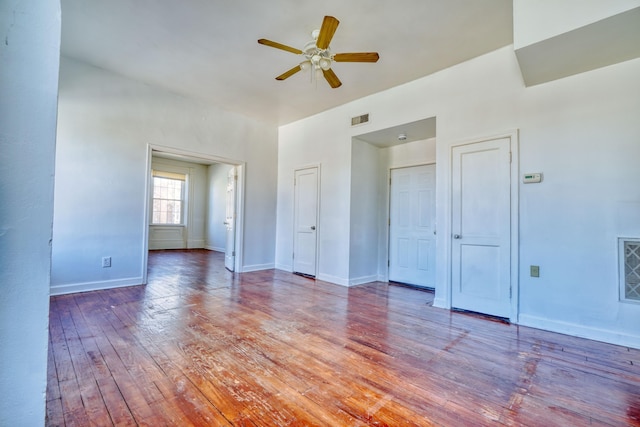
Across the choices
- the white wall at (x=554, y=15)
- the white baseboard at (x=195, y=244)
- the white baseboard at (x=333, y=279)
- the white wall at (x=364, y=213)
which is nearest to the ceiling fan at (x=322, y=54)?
the white wall at (x=554, y=15)

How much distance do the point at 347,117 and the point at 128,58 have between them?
3.12m

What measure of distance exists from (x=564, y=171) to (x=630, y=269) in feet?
3.35

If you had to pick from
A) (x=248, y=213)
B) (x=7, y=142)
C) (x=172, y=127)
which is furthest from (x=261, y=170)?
(x=7, y=142)

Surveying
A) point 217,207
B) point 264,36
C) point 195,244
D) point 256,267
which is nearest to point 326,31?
point 264,36

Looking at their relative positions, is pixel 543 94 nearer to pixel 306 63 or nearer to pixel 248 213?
pixel 306 63

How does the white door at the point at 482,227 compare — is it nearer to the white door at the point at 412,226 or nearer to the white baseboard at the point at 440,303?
the white baseboard at the point at 440,303

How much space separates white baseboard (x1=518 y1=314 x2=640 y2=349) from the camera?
8.52ft

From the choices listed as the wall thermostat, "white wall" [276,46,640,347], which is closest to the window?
"white wall" [276,46,640,347]

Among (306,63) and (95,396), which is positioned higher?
(306,63)

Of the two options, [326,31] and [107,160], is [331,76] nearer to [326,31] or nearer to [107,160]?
[326,31]

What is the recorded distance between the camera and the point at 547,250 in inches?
118

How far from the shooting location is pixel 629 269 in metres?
2.64

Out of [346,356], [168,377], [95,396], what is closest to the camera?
[95,396]

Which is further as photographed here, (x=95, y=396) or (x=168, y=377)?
(x=168, y=377)
